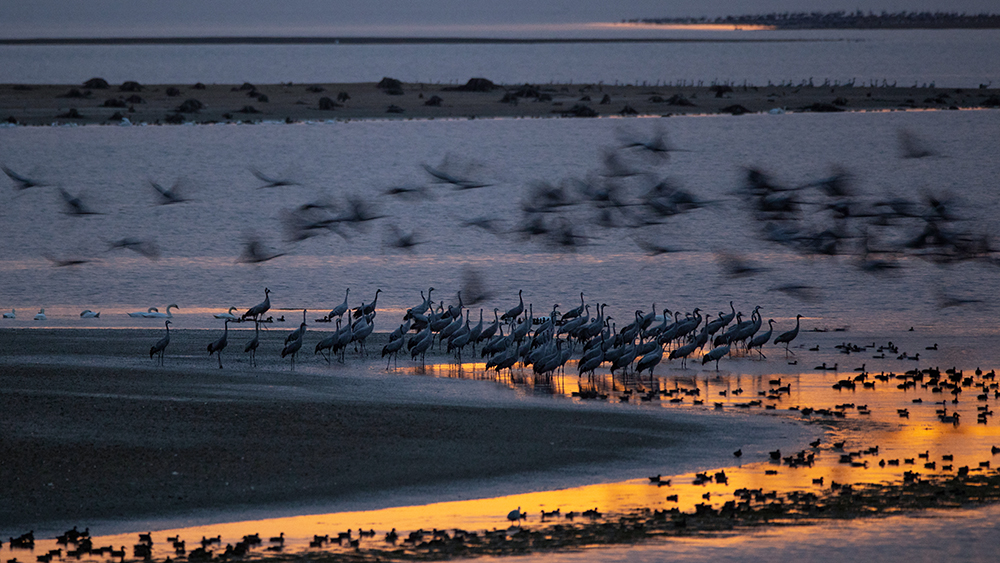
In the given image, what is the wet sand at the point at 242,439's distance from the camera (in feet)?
50.3

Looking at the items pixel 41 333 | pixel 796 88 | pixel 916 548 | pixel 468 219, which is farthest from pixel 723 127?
pixel 916 548

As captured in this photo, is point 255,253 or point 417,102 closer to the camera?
point 255,253

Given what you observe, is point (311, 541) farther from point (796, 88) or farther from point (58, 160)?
point (796, 88)

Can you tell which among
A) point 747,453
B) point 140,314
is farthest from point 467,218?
point 747,453

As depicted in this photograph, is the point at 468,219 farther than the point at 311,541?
Yes

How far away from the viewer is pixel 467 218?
53.9 meters

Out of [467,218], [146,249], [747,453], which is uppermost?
[467,218]

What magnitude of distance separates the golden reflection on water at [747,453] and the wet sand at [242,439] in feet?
3.30

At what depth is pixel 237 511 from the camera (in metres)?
14.9

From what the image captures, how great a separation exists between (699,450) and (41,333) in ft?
49.7

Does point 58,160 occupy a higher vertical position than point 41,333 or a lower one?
higher

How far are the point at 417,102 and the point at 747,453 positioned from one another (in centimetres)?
8701

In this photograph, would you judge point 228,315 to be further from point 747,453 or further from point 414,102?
point 414,102

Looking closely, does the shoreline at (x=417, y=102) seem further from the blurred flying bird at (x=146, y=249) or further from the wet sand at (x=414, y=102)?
the blurred flying bird at (x=146, y=249)
